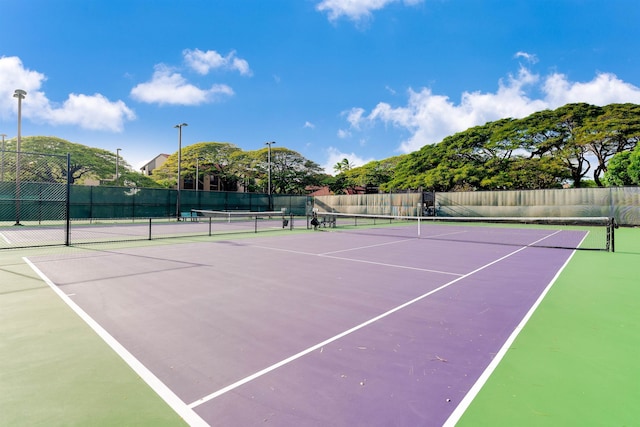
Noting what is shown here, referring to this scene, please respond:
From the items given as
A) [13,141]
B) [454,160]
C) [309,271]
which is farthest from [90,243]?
[13,141]

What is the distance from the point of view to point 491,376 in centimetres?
335

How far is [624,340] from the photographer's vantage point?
430 cm

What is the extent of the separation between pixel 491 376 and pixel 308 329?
7.32 feet

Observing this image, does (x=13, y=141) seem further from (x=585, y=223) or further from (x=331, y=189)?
(x=585, y=223)

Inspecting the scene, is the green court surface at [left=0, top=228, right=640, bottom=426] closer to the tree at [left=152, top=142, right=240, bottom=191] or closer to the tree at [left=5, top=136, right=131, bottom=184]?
the tree at [left=5, top=136, right=131, bottom=184]

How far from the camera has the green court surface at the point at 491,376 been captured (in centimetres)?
274

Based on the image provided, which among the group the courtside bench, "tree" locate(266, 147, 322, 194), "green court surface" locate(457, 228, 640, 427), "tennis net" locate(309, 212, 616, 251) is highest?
"tree" locate(266, 147, 322, 194)

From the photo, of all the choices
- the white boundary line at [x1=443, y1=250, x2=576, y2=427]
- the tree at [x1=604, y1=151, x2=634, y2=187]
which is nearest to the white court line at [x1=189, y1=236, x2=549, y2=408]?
the white boundary line at [x1=443, y1=250, x2=576, y2=427]

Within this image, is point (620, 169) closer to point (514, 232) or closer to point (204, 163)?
point (514, 232)

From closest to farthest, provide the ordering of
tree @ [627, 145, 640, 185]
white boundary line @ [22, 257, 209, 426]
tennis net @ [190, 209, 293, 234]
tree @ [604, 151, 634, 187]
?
1. white boundary line @ [22, 257, 209, 426]
2. tennis net @ [190, 209, 293, 234]
3. tree @ [627, 145, 640, 185]
4. tree @ [604, 151, 634, 187]

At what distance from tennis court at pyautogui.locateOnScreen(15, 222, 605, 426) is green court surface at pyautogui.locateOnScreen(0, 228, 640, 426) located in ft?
0.60

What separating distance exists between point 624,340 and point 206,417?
5048 millimetres

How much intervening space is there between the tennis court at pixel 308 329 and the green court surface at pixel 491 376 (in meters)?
0.18

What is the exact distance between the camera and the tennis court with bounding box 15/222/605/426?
2928 millimetres
